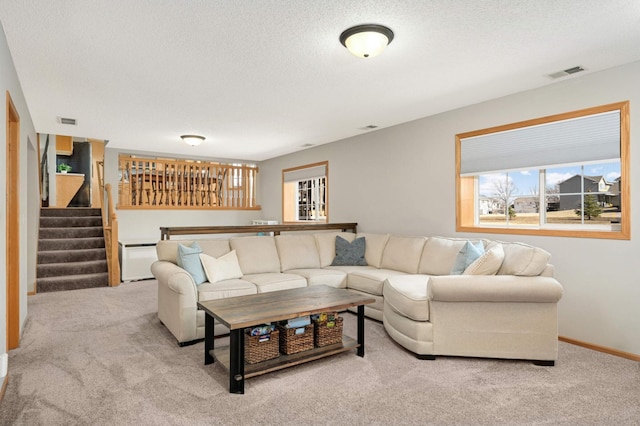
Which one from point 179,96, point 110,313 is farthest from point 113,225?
point 179,96

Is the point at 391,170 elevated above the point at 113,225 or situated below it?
above

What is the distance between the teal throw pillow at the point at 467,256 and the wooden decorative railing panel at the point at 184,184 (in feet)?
18.9

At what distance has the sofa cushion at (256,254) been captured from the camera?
172 inches

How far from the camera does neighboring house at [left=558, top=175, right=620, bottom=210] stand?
3379mm

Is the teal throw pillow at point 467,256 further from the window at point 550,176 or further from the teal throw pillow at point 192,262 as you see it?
the teal throw pillow at point 192,262

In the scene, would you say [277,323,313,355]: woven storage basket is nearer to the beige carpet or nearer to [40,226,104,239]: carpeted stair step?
the beige carpet

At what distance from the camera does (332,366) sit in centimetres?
284

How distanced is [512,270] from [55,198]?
10.00 meters

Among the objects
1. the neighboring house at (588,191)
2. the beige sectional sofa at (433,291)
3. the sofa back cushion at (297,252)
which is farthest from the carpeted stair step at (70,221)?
the neighboring house at (588,191)

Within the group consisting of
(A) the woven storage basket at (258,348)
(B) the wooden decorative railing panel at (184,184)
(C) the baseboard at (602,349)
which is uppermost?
(B) the wooden decorative railing panel at (184,184)

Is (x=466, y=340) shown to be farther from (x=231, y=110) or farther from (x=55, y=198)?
(x=55, y=198)

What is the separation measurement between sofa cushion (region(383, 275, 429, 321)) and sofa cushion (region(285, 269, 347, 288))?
85 centimetres

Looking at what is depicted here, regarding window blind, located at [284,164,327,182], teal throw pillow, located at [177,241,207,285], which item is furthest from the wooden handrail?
window blind, located at [284,164,327,182]

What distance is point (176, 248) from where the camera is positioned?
13.2ft
